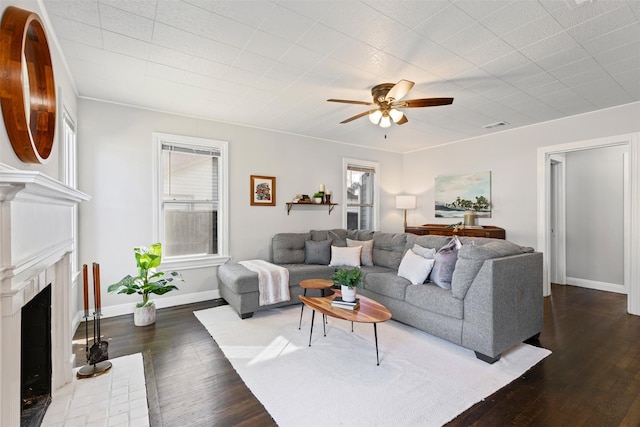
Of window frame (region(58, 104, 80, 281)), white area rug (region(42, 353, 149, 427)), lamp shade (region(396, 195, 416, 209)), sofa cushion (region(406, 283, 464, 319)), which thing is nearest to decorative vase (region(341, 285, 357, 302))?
sofa cushion (region(406, 283, 464, 319))

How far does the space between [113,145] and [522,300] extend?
16.0ft

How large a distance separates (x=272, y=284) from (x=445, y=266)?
6.70 feet

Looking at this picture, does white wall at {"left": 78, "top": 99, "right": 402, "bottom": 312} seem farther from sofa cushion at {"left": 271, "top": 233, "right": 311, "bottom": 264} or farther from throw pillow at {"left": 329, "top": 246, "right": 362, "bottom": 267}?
throw pillow at {"left": 329, "top": 246, "right": 362, "bottom": 267}

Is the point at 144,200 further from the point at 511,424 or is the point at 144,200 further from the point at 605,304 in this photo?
the point at 605,304

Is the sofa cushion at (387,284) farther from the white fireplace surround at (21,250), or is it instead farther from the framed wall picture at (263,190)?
the white fireplace surround at (21,250)

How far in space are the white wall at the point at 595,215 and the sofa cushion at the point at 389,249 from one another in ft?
11.6

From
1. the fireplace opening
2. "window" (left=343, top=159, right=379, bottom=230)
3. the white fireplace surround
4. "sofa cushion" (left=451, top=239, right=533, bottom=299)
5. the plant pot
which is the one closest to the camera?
the white fireplace surround

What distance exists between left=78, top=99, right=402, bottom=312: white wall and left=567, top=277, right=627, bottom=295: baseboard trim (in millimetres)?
4295

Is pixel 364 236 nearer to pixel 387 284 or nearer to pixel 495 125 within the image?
pixel 387 284

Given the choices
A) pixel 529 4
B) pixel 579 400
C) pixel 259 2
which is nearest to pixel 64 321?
pixel 259 2

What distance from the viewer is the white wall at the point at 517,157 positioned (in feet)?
12.8

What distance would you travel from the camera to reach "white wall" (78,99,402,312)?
3.56 metres

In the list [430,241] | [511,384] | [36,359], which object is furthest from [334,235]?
[36,359]

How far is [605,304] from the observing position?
4125mm
